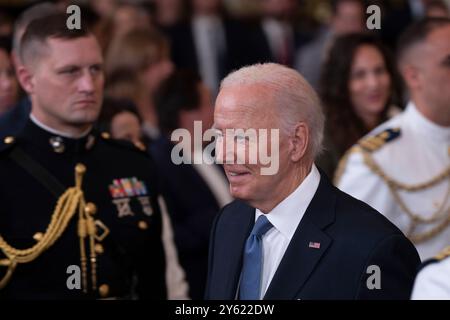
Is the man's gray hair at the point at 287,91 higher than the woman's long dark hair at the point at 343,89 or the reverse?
higher

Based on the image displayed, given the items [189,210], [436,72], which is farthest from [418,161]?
[189,210]

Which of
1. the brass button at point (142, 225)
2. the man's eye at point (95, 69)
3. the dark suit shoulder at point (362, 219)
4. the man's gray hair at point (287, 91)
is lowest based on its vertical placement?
the brass button at point (142, 225)

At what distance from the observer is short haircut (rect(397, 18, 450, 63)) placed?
5.42 meters

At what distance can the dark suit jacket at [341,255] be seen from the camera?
3.32m

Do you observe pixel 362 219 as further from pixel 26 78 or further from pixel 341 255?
pixel 26 78

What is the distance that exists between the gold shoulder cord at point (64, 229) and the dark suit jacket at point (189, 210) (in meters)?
1.16

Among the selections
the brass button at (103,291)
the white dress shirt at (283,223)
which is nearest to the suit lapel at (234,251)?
the white dress shirt at (283,223)

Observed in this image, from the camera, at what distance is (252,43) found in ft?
30.7

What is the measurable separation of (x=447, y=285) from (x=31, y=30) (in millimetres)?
2318

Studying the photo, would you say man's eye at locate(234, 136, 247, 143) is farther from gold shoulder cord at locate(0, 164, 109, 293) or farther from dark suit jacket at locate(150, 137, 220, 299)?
dark suit jacket at locate(150, 137, 220, 299)

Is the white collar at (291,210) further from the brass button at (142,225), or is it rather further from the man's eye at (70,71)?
the man's eye at (70,71)

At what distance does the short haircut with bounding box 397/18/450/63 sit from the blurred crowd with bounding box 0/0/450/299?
58cm

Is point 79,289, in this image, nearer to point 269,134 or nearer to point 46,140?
point 46,140

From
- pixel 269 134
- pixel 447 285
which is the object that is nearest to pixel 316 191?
pixel 269 134
